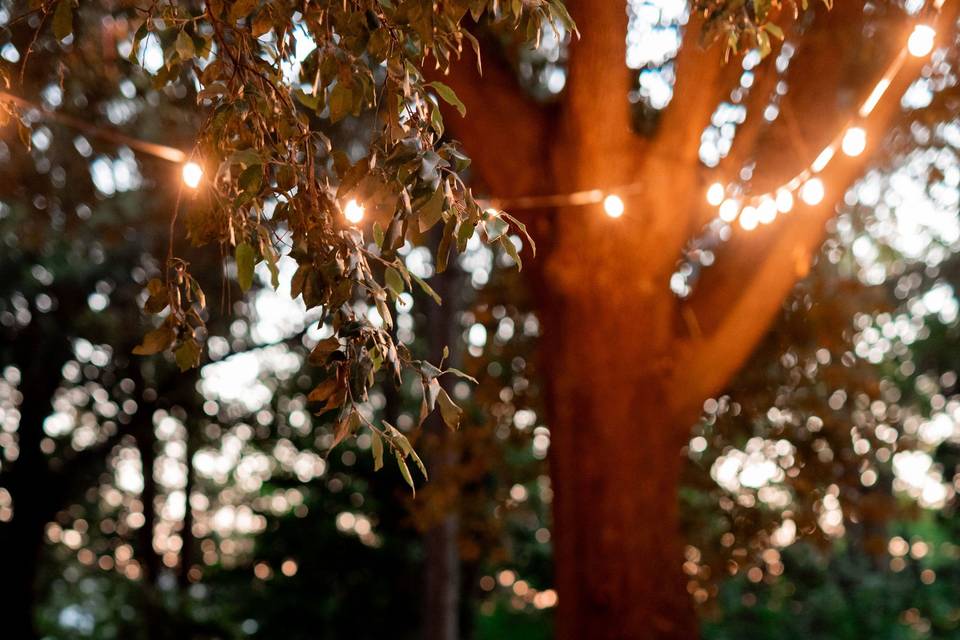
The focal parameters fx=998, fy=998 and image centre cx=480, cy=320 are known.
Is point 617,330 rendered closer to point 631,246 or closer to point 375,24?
point 631,246

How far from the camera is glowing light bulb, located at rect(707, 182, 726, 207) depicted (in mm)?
4316

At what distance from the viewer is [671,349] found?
176 inches

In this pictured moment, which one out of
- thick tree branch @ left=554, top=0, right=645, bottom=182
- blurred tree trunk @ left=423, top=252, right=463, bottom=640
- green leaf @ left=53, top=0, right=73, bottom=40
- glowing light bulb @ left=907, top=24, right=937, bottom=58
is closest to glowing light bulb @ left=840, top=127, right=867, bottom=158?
glowing light bulb @ left=907, top=24, right=937, bottom=58

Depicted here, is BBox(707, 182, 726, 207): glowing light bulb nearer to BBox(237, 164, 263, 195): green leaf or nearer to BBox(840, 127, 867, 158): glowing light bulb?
BBox(840, 127, 867, 158): glowing light bulb

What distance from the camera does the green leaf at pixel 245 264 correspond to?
1.94m

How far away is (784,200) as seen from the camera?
165 inches

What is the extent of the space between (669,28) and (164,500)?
20714 mm

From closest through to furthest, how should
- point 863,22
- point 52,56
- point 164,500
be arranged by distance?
point 863,22 → point 52,56 → point 164,500

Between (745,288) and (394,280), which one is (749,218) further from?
(394,280)

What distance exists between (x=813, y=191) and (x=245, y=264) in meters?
2.89

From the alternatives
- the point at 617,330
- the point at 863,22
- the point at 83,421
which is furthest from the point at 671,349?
the point at 83,421

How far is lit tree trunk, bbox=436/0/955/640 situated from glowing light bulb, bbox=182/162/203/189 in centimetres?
Answer: 198

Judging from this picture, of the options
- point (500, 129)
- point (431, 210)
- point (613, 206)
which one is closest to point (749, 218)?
point (613, 206)

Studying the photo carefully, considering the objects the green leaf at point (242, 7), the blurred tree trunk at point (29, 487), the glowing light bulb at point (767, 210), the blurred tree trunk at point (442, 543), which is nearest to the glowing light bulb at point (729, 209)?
the glowing light bulb at point (767, 210)
